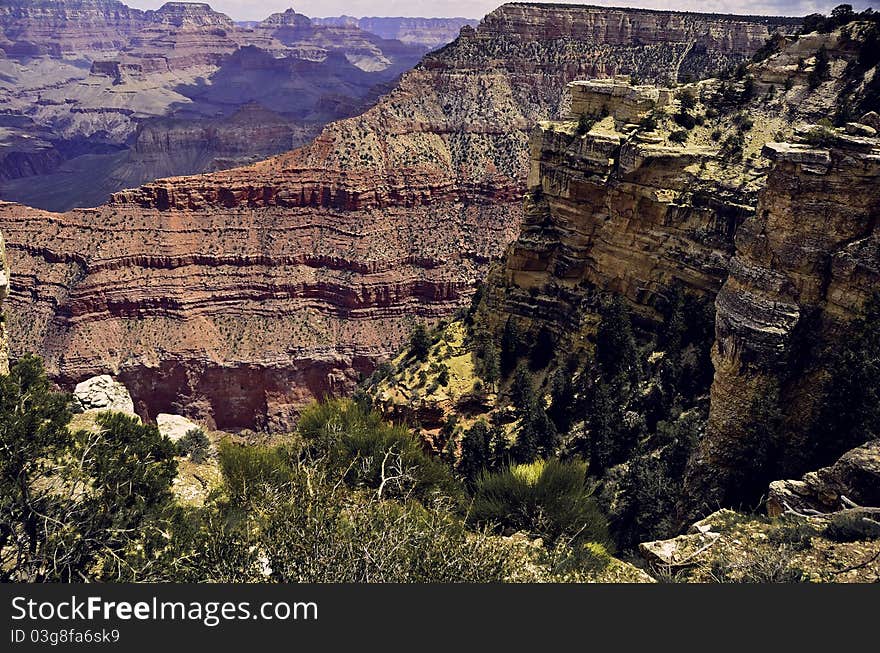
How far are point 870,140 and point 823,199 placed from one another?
2.55m

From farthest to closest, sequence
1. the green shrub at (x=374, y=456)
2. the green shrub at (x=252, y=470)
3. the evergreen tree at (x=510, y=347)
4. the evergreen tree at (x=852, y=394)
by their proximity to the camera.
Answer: the evergreen tree at (x=510, y=347)
the green shrub at (x=374, y=456)
the green shrub at (x=252, y=470)
the evergreen tree at (x=852, y=394)

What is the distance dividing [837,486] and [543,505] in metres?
8.97

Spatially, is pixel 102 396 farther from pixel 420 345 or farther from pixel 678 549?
pixel 678 549

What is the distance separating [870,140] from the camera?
2305 cm

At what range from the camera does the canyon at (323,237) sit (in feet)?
283

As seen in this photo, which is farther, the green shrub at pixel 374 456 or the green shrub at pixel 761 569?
the green shrub at pixel 374 456

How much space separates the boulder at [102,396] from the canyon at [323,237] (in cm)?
3758

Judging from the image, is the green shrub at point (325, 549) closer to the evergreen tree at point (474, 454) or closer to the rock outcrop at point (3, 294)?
the rock outcrop at point (3, 294)

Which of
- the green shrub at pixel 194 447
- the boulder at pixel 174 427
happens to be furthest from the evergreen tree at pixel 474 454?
the boulder at pixel 174 427

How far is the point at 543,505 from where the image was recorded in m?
22.7

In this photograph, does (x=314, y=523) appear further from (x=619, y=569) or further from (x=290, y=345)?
(x=290, y=345)

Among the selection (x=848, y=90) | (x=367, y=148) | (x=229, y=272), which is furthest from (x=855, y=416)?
(x=367, y=148)

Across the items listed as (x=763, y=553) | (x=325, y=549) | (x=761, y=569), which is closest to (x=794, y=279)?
(x=763, y=553)

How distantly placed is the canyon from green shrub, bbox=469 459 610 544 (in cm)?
6554
